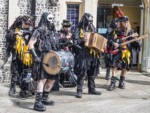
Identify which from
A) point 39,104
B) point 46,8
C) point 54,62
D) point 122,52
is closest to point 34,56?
point 54,62

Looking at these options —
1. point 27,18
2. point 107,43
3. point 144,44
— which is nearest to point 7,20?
point 27,18

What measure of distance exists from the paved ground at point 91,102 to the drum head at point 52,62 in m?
0.84

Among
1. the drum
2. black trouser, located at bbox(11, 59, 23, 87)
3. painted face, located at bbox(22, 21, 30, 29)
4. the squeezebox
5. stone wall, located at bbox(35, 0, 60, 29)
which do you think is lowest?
black trouser, located at bbox(11, 59, 23, 87)

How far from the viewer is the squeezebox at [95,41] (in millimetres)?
9609

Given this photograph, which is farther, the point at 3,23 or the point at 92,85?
the point at 3,23

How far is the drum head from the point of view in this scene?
28.3ft

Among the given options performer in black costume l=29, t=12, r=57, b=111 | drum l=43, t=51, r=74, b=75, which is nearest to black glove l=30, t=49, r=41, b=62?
performer in black costume l=29, t=12, r=57, b=111

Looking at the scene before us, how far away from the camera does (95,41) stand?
31.7 feet

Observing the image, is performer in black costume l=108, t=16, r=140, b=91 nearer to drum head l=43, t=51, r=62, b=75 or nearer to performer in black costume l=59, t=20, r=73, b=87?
performer in black costume l=59, t=20, r=73, b=87

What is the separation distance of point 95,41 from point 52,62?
1414 mm

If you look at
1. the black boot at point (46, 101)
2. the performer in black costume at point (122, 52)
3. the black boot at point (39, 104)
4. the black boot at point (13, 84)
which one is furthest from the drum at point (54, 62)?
the performer in black costume at point (122, 52)

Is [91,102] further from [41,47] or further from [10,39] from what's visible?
[10,39]

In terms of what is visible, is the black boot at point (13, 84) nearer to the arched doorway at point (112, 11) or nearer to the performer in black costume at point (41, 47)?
the performer in black costume at point (41, 47)

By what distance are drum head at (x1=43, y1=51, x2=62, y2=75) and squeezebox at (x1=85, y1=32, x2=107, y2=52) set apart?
1.23 metres
